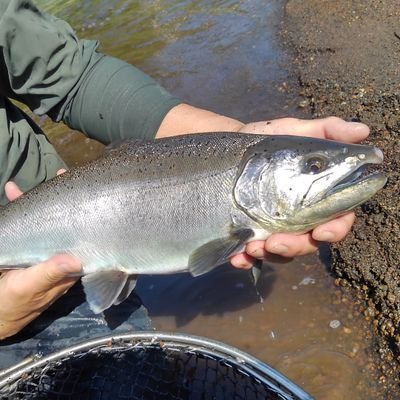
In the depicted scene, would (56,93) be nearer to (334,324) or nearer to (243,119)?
(334,324)

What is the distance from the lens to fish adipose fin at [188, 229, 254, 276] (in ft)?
8.16

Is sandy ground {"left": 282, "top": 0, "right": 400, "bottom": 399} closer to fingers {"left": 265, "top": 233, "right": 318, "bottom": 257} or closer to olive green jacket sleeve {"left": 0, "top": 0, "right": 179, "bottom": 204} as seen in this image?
fingers {"left": 265, "top": 233, "right": 318, "bottom": 257}

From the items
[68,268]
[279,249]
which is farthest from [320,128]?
[68,268]

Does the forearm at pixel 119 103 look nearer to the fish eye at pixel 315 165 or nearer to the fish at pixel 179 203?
the fish at pixel 179 203

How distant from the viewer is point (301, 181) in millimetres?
2410

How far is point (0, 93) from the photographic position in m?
3.12

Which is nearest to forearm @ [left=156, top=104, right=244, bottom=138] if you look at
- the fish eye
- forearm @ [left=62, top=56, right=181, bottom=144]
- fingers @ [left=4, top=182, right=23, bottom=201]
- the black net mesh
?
forearm @ [left=62, top=56, right=181, bottom=144]

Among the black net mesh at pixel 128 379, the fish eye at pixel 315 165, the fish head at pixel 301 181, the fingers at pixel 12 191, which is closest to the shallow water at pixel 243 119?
the black net mesh at pixel 128 379

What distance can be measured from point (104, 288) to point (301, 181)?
1.21 metres

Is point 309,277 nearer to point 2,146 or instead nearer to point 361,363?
point 361,363

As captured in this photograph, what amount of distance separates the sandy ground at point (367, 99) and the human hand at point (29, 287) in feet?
6.42

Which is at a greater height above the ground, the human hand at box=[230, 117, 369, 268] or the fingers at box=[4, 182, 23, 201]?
the fingers at box=[4, 182, 23, 201]

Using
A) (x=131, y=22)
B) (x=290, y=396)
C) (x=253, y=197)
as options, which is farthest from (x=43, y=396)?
(x=131, y=22)

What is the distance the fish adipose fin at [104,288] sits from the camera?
2.76 meters
